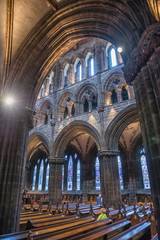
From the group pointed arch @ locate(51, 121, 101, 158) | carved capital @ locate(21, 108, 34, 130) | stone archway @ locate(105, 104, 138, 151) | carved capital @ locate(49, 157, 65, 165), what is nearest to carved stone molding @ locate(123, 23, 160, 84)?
carved capital @ locate(21, 108, 34, 130)

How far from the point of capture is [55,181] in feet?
44.6

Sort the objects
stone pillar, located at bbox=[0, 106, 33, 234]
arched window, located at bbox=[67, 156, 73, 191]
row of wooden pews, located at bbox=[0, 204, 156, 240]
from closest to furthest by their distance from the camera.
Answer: row of wooden pews, located at bbox=[0, 204, 156, 240], stone pillar, located at bbox=[0, 106, 33, 234], arched window, located at bbox=[67, 156, 73, 191]

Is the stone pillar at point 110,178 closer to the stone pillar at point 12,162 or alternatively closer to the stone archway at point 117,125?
the stone archway at point 117,125

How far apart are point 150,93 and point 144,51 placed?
1.06 metres

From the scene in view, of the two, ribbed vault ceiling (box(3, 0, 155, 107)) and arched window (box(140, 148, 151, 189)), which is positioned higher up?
ribbed vault ceiling (box(3, 0, 155, 107))

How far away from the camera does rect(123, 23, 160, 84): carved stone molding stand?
3.65 m

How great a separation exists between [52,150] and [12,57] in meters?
9.29

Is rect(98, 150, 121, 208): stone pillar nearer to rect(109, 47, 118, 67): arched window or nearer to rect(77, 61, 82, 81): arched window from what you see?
rect(109, 47, 118, 67): arched window

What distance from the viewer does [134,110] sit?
11.4 metres

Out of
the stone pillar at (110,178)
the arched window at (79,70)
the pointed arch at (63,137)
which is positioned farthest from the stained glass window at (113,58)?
the stone pillar at (110,178)

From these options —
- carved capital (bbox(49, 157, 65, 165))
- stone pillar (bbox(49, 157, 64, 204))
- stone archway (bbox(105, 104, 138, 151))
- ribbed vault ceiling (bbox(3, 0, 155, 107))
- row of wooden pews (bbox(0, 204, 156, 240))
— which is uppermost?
ribbed vault ceiling (bbox(3, 0, 155, 107))

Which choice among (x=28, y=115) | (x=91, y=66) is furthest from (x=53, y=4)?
(x=91, y=66)

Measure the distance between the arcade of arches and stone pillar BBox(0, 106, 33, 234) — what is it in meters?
0.03

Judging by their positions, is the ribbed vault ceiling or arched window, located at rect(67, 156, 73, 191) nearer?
the ribbed vault ceiling
